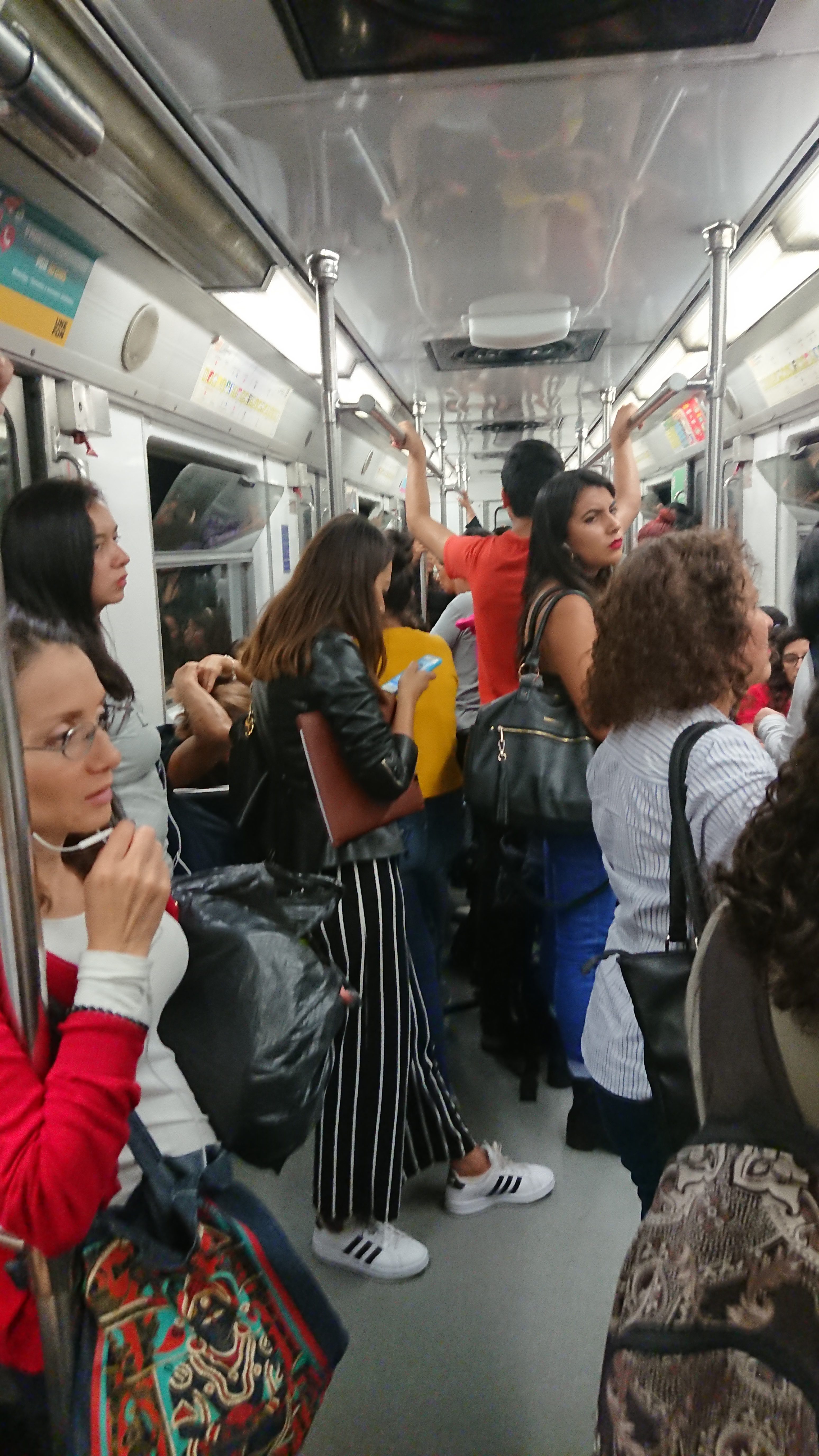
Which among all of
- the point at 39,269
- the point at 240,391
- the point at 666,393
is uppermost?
the point at 240,391

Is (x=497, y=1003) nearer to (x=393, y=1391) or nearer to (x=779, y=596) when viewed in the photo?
(x=393, y=1391)

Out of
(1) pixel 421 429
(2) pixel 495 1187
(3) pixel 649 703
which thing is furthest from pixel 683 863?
(1) pixel 421 429

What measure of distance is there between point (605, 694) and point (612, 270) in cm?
208

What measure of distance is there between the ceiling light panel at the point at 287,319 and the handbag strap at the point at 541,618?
1.52 metres

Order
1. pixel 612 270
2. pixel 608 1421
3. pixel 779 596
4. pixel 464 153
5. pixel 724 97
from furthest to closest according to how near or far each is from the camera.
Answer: pixel 779 596 < pixel 612 270 < pixel 464 153 < pixel 724 97 < pixel 608 1421

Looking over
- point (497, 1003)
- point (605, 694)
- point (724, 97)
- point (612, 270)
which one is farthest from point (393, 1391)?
point (612, 270)

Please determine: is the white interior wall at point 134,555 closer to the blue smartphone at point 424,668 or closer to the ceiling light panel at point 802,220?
the blue smartphone at point 424,668

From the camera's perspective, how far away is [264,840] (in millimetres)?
2092

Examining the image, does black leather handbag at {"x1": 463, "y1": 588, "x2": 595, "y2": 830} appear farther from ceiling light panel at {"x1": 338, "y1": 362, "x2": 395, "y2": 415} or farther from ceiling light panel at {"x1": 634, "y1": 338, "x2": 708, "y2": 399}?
ceiling light panel at {"x1": 338, "y1": 362, "x2": 395, "y2": 415}

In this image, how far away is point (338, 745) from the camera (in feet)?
6.31

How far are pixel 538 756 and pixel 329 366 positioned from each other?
125 cm

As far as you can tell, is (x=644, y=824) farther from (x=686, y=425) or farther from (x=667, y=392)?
(x=686, y=425)

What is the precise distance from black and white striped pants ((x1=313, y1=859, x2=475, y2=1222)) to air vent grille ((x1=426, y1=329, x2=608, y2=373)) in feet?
8.88

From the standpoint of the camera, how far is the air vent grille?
381 centimetres
